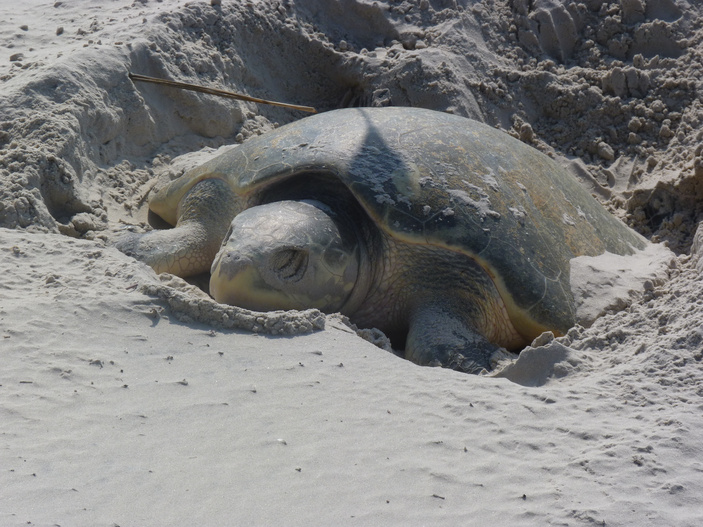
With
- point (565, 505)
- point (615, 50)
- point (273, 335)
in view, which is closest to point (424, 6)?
point (615, 50)

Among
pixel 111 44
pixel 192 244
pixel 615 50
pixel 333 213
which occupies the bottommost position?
pixel 192 244

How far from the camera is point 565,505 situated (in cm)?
193

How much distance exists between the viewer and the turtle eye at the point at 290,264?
3.56 metres

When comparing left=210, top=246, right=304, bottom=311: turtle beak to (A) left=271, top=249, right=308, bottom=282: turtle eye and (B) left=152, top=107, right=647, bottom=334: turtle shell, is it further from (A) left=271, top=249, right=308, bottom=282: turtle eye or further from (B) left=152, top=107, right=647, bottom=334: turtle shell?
(B) left=152, top=107, right=647, bottom=334: turtle shell

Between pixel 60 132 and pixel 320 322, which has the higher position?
pixel 60 132

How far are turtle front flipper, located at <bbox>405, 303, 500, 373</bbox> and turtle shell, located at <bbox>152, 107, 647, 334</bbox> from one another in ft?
1.04

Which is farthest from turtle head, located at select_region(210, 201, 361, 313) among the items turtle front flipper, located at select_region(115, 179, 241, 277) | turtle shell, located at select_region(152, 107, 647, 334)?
turtle front flipper, located at select_region(115, 179, 241, 277)

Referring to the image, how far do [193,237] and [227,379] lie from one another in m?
1.82

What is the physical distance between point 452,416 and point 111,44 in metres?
4.17

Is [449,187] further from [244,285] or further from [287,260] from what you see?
[244,285]

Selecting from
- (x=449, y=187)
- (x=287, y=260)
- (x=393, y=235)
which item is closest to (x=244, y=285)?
(x=287, y=260)

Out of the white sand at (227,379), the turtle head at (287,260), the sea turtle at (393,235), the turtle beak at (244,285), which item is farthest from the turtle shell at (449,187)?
the turtle beak at (244,285)

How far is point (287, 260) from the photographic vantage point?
3594mm

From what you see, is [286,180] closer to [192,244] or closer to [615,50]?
[192,244]
